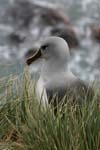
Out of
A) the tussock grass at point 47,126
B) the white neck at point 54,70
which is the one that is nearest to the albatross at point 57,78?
the white neck at point 54,70

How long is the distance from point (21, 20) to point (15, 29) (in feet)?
1.23

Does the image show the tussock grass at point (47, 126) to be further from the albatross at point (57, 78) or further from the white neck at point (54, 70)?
the white neck at point (54, 70)

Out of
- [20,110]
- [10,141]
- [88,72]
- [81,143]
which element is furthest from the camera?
[88,72]

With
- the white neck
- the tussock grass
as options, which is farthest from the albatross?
the tussock grass

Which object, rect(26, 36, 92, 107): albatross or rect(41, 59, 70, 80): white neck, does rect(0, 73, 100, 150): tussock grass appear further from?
rect(41, 59, 70, 80): white neck

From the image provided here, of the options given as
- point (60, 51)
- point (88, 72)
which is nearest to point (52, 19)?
point (88, 72)

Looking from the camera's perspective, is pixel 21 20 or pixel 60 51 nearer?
pixel 60 51

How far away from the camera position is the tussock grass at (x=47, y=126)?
11.5 feet

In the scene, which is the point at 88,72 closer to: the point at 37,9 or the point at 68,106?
the point at 37,9

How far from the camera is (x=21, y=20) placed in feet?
40.8

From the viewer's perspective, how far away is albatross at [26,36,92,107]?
423 cm

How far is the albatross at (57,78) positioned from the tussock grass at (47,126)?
0.18 meters

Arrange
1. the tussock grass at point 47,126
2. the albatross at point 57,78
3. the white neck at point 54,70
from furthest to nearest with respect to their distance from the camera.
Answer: the white neck at point 54,70, the albatross at point 57,78, the tussock grass at point 47,126

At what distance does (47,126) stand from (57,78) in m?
1.06
